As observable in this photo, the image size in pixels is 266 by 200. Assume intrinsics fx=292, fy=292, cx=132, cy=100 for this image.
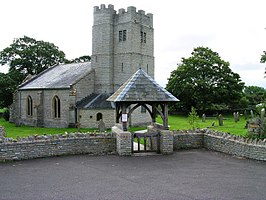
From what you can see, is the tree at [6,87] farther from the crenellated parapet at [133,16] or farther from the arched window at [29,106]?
the crenellated parapet at [133,16]

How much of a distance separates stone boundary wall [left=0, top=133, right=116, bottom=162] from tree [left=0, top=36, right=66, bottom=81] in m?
35.8

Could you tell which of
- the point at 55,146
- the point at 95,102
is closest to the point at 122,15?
the point at 95,102

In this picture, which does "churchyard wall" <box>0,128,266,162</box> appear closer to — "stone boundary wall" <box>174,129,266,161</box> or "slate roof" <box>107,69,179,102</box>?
"stone boundary wall" <box>174,129,266,161</box>

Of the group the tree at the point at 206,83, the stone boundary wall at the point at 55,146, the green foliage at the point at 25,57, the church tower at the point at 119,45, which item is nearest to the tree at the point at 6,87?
the green foliage at the point at 25,57

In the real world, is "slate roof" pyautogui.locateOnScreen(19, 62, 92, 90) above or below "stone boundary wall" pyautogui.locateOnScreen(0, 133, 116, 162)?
above

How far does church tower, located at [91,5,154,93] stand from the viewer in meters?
30.8

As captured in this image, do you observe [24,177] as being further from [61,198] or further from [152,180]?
[152,180]

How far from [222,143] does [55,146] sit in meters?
8.05

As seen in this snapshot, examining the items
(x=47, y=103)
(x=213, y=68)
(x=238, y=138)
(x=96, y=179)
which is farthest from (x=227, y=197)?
(x=213, y=68)

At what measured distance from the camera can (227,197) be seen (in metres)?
7.88

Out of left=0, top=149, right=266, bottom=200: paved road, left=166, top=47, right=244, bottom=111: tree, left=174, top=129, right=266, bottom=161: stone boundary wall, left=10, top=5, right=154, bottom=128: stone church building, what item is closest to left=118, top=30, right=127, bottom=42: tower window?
left=10, top=5, right=154, bottom=128: stone church building

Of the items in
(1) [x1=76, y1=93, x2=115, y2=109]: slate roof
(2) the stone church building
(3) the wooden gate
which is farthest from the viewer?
(2) the stone church building

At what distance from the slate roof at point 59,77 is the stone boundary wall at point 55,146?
1631cm

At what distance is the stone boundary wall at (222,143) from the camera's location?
1241 cm
